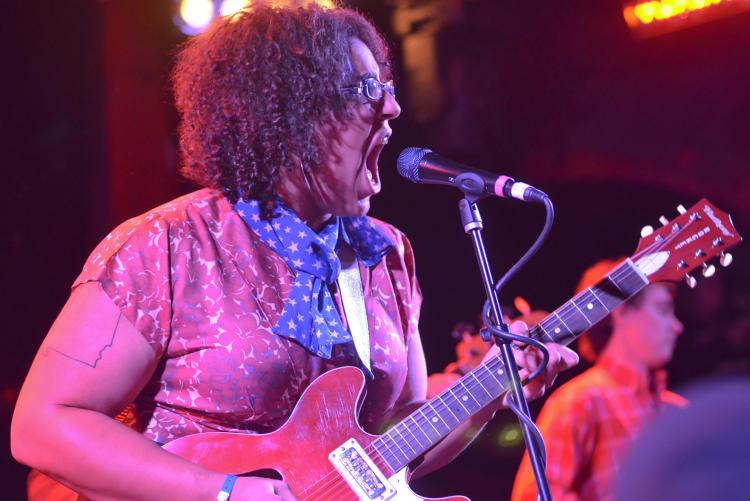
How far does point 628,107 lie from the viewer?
4496 mm

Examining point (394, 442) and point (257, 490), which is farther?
point (394, 442)

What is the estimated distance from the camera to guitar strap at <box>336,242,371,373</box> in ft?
6.84

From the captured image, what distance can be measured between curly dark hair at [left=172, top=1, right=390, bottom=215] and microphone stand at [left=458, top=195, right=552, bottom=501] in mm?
563

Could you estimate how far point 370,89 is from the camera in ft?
6.80

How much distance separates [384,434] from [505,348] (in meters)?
0.43

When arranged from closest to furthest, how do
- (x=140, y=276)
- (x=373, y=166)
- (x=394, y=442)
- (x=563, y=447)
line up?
(x=140, y=276) < (x=394, y=442) < (x=373, y=166) < (x=563, y=447)

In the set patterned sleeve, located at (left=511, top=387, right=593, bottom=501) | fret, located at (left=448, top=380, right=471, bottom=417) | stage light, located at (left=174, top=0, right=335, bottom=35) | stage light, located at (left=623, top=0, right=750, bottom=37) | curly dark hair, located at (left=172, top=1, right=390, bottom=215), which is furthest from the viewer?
stage light, located at (left=623, top=0, right=750, bottom=37)

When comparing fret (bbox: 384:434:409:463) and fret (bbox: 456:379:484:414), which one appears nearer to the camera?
fret (bbox: 384:434:409:463)

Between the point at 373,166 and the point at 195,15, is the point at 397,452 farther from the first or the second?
the point at 195,15

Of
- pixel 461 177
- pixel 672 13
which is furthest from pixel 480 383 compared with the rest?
pixel 672 13

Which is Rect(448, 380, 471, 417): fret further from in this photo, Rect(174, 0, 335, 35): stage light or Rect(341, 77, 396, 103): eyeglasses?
Rect(174, 0, 335, 35): stage light

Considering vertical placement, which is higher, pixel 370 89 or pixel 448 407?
pixel 370 89

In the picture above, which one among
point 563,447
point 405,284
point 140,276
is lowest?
point 563,447

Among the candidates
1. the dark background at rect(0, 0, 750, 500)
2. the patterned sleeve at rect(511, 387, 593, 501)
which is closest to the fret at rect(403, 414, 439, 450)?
the patterned sleeve at rect(511, 387, 593, 501)
